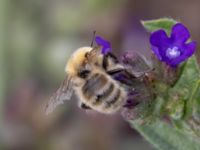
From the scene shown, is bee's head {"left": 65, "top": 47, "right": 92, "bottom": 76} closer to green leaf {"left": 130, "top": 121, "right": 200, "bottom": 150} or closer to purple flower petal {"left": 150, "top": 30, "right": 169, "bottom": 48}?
purple flower petal {"left": 150, "top": 30, "right": 169, "bottom": 48}

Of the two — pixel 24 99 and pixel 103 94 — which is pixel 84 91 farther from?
pixel 24 99

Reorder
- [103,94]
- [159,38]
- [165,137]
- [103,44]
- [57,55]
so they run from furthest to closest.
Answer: [57,55] < [165,137] < [103,44] < [159,38] < [103,94]

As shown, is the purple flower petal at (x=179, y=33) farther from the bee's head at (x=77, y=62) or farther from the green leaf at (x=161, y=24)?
the bee's head at (x=77, y=62)

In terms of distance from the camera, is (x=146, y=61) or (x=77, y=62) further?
(x=146, y=61)

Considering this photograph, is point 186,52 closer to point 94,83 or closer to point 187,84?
point 187,84

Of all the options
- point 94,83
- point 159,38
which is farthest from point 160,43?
point 94,83

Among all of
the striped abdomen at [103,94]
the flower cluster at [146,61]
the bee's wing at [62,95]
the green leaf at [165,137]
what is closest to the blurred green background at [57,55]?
the green leaf at [165,137]
